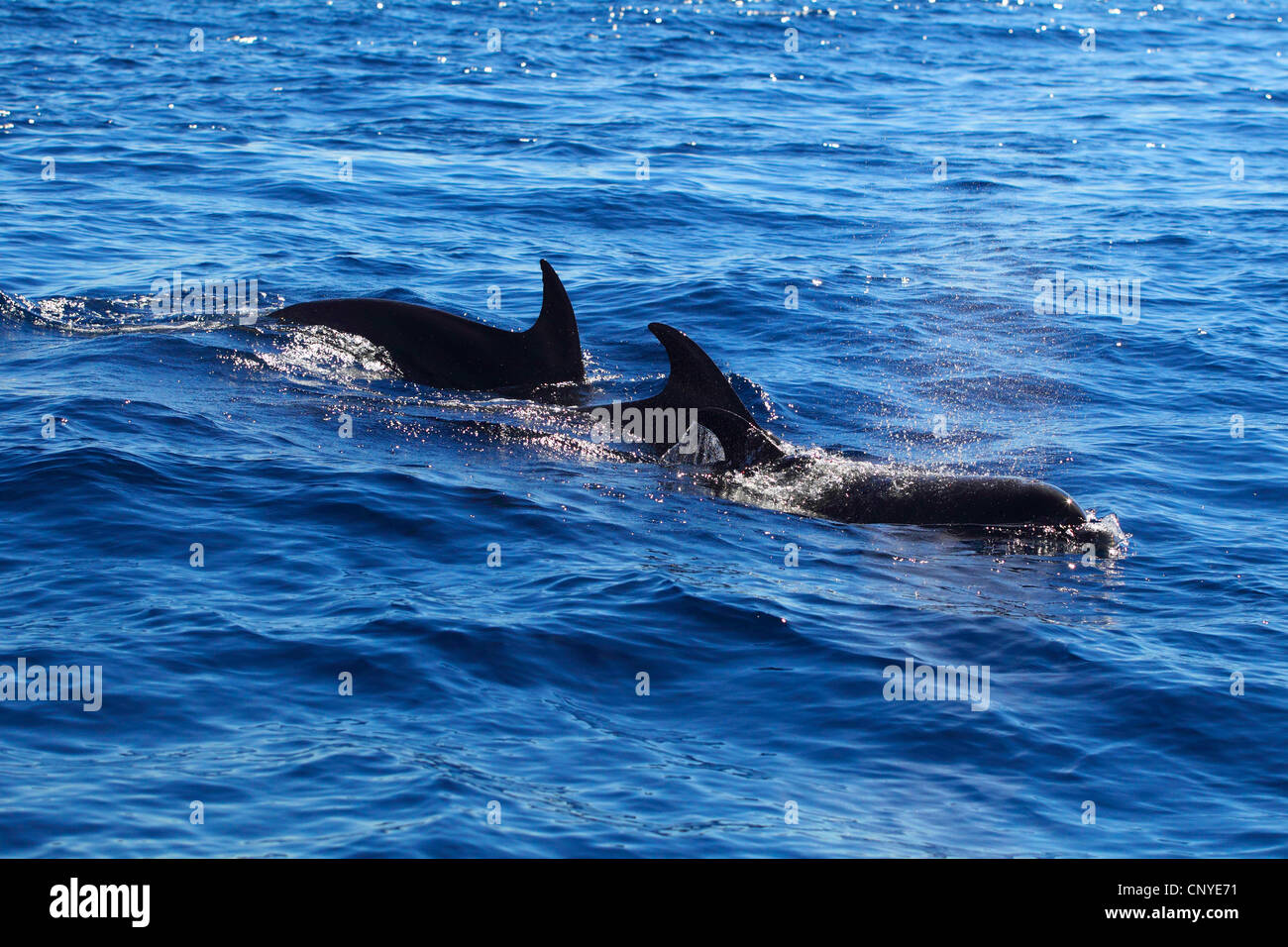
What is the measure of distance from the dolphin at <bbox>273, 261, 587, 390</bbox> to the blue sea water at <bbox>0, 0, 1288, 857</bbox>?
25cm

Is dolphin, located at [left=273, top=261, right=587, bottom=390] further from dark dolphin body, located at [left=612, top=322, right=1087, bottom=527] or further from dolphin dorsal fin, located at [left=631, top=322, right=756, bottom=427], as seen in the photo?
dolphin dorsal fin, located at [left=631, top=322, right=756, bottom=427]

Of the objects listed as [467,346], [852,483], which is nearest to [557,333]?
[467,346]

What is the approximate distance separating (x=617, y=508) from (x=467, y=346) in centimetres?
298

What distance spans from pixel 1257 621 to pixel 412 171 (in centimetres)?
1901

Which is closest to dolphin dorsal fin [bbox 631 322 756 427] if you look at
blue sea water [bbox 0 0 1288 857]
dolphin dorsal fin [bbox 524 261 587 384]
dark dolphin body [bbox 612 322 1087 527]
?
dark dolphin body [bbox 612 322 1087 527]

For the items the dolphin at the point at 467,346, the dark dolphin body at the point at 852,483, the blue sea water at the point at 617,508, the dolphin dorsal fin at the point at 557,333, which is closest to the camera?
the blue sea water at the point at 617,508

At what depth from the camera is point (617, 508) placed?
11.7 m

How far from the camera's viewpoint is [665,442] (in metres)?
12.7

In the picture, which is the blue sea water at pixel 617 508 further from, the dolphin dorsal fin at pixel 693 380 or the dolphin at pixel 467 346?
the dolphin dorsal fin at pixel 693 380

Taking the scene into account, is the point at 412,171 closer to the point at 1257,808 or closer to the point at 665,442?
the point at 665,442

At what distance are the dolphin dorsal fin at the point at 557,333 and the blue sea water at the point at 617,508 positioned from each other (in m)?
0.74

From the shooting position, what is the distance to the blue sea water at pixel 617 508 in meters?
7.41

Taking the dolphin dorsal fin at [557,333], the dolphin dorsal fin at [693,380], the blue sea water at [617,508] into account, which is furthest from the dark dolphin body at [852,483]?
the dolphin dorsal fin at [557,333]

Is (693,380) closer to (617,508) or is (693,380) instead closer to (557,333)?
(617,508)
